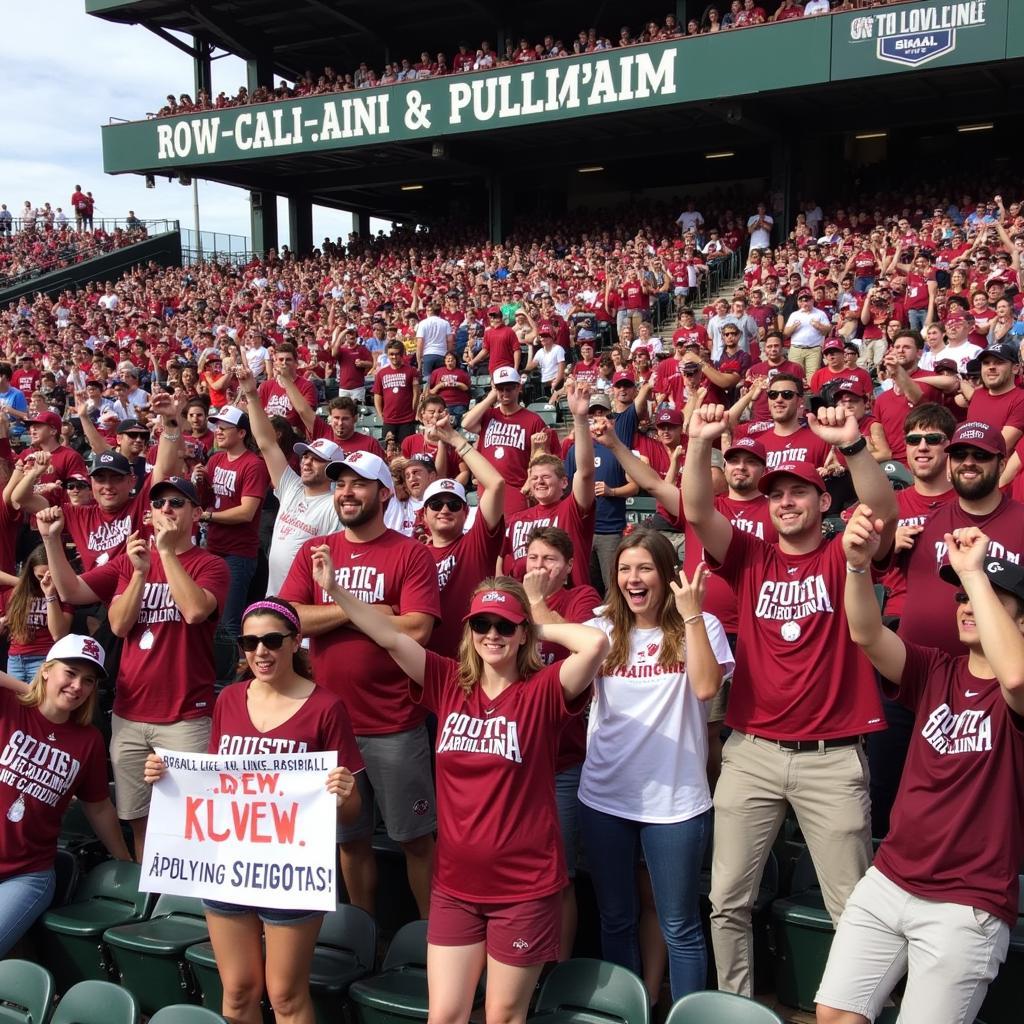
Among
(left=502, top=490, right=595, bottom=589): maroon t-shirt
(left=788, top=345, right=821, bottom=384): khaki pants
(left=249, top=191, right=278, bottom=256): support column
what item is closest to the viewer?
(left=502, top=490, right=595, bottom=589): maroon t-shirt

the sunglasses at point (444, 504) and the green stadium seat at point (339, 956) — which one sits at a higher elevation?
the sunglasses at point (444, 504)

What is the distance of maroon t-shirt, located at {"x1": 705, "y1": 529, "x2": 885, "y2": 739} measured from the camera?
3.90 meters

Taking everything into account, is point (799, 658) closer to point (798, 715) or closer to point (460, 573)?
point (798, 715)

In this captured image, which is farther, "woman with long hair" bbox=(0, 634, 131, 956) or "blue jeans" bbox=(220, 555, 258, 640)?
"blue jeans" bbox=(220, 555, 258, 640)

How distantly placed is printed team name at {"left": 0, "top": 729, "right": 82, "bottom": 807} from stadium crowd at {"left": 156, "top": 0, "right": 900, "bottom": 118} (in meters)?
18.9

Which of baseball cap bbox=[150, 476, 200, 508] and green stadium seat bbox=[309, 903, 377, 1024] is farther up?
baseball cap bbox=[150, 476, 200, 508]

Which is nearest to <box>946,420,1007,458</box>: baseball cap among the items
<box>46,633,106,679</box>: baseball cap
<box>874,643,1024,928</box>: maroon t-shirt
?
<box>874,643,1024,928</box>: maroon t-shirt

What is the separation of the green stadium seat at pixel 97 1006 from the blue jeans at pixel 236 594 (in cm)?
352

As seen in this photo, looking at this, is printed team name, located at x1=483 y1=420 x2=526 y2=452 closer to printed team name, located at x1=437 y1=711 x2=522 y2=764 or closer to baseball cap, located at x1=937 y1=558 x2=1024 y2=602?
printed team name, located at x1=437 y1=711 x2=522 y2=764

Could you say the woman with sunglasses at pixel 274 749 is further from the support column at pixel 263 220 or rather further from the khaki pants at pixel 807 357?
the support column at pixel 263 220

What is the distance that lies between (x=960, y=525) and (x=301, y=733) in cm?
269

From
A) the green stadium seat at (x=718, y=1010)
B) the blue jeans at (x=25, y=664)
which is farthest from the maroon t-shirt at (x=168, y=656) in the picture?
the green stadium seat at (x=718, y=1010)

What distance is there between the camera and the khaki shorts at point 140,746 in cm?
504

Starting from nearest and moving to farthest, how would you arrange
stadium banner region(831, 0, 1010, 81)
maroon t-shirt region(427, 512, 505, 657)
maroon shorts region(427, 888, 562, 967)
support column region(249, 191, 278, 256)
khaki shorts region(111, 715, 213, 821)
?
maroon shorts region(427, 888, 562, 967) < khaki shorts region(111, 715, 213, 821) < maroon t-shirt region(427, 512, 505, 657) < stadium banner region(831, 0, 1010, 81) < support column region(249, 191, 278, 256)
